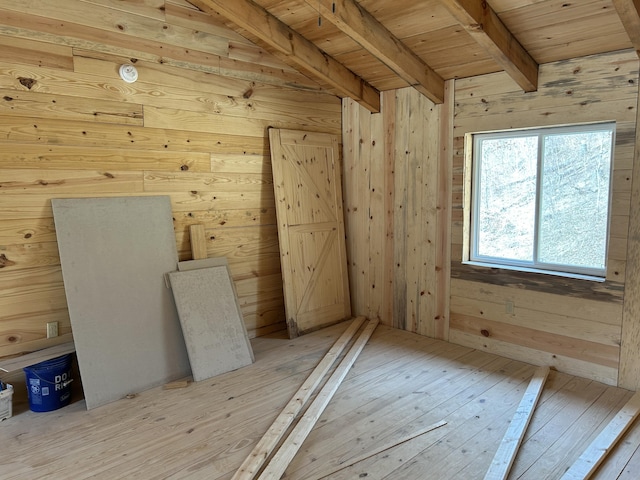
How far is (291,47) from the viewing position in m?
3.73

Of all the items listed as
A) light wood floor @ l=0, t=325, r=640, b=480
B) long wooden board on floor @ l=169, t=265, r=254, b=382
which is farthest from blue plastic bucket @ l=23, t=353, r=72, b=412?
long wooden board on floor @ l=169, t=265, r=254, b=382

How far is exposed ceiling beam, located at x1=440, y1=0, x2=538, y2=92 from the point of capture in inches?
106

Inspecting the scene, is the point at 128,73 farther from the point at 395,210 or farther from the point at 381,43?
the point at 395,210

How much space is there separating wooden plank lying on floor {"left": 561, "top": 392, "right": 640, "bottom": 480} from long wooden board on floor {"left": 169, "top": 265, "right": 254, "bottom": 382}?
2271 mm

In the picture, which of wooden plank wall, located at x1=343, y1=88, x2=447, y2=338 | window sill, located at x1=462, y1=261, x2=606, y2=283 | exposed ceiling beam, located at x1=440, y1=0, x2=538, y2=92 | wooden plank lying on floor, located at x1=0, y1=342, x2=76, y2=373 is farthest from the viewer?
wooden plank wall, located at x1=343, y1=88, x2=447, y2=338

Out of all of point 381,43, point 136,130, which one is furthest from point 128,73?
point 381,43

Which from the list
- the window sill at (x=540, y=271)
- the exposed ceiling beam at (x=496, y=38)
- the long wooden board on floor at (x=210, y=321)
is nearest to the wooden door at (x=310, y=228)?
the long wooden board on floor at (x=210, y=321)

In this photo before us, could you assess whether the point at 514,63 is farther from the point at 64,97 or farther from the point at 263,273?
the point at 64,97

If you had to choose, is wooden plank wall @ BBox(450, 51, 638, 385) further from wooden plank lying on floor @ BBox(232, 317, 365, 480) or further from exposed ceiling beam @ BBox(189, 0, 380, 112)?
wooden plank lying on floor @ BBox(232, 317, 365, 480)

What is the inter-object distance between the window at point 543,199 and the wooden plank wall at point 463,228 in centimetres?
14

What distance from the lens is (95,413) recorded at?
114 inches

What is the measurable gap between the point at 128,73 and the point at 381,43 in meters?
1.81

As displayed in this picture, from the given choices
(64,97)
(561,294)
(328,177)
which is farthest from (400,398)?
(64,97)

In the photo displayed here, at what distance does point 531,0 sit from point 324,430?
276cm
